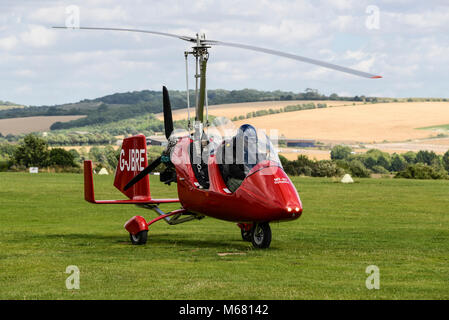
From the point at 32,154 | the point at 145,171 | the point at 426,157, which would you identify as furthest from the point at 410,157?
the point at 145,171

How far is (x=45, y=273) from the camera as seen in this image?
13.9 m

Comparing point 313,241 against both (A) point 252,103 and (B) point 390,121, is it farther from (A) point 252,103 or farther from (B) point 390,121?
(B) point 390,121

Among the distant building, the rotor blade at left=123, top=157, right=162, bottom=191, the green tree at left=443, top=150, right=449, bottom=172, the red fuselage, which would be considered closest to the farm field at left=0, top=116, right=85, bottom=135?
the distant building

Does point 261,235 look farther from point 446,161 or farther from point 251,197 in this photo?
Answer: point 446,161

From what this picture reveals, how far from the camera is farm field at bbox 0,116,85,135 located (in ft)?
420

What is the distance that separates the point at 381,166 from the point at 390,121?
2909 centimetres

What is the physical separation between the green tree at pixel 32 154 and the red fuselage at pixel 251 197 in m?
53.3

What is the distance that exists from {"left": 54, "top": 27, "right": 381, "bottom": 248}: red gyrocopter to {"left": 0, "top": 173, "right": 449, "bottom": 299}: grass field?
2.83 ft

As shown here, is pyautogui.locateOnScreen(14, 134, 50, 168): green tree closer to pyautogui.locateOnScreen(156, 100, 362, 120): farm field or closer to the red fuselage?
pyautogui.locateOnScreen(156, 100, 362, 120): farm field

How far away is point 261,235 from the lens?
17.2 meters

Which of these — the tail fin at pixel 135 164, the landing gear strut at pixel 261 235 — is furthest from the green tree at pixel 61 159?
the landing gear strut at pixel 261 235

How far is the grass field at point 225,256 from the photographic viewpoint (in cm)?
1166

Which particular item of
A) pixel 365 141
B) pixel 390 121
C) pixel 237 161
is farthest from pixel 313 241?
pixel 390 121

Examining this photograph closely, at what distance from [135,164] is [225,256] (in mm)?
6521
